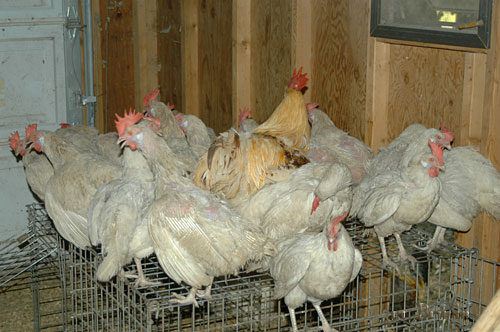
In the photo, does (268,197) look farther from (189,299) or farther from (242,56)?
(242,56)

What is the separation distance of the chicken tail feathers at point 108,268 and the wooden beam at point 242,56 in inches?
107

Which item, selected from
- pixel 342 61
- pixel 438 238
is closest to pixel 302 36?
pixel 342 61

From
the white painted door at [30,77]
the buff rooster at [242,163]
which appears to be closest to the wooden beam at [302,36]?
the buff rooster at [242,163]

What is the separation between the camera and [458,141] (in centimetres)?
449

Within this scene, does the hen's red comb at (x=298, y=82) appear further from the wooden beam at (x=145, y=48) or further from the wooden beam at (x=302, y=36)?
the wooden beam at (x=145, y=48)

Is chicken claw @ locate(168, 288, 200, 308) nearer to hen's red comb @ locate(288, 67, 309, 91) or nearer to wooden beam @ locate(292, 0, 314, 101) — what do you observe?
hen's red comb @ locate(288, 67, 309, 91)

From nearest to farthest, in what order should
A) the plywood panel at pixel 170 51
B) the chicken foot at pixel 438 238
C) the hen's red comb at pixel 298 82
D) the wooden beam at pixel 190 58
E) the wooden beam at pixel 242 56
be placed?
the chicken foot at pixel 438 238
the hen's red comb at pixel 298 82
the wooden beam at pixel 242 56
the wooden beam at pixel 190 58
the plywood panel at pixel 170 51

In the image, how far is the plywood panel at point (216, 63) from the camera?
21.6 ft

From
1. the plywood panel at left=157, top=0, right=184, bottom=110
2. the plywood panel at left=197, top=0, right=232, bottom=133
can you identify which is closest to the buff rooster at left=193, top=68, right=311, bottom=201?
the plywood panel at left=197, top=0, right=232, bottom=133

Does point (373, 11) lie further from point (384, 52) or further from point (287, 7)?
point (287, 7)

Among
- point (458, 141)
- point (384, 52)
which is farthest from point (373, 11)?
point (458, 141)

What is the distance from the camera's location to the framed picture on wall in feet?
13.1

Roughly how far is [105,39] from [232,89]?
1812 mm

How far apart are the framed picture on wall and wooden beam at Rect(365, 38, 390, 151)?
153 mm
